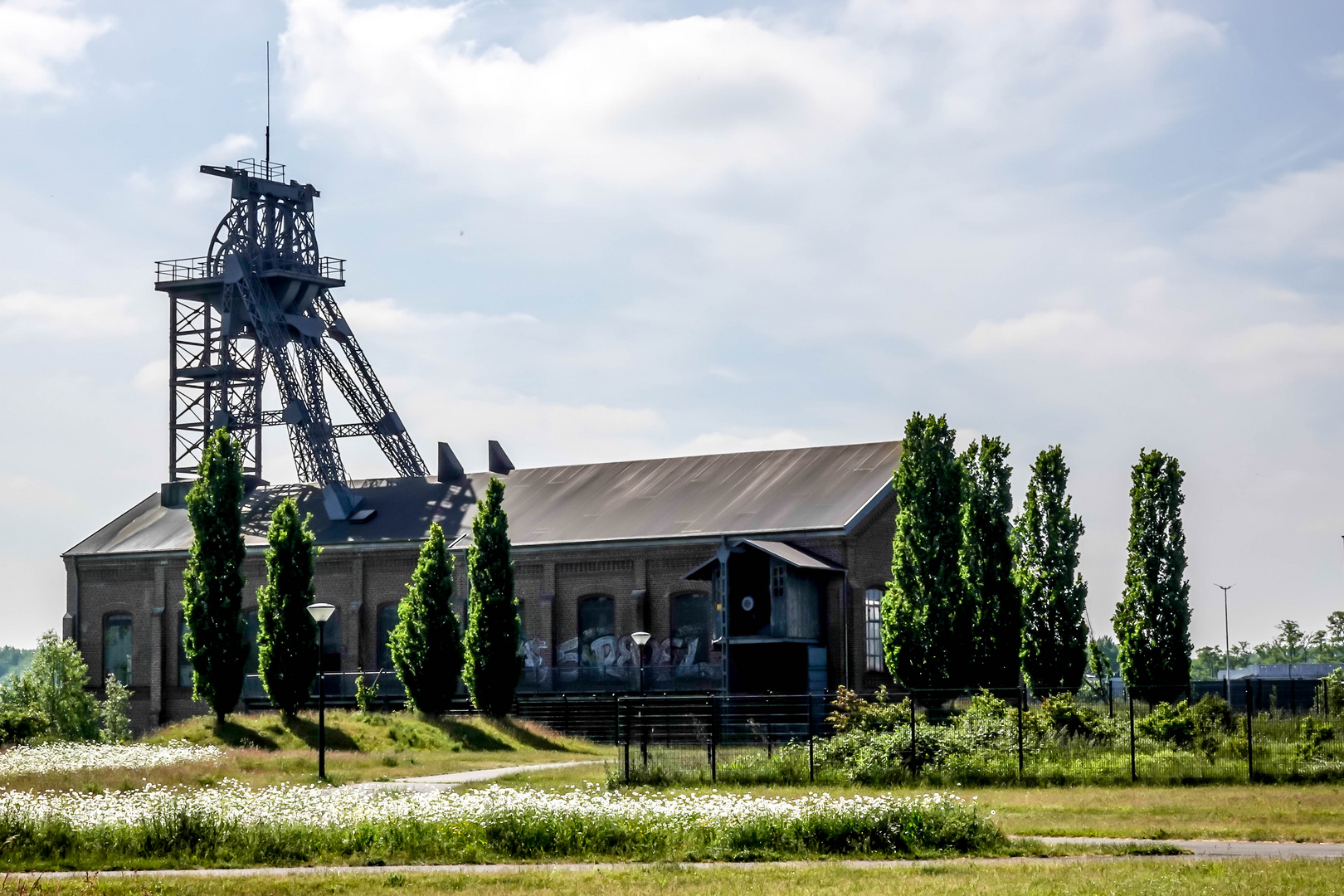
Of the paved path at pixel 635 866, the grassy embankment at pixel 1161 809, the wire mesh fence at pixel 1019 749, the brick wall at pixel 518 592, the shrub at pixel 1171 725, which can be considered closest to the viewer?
the paved path at pixel 635 866

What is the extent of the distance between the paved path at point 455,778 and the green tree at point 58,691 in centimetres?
1476

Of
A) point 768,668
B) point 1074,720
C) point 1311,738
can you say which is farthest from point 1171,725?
point 768,668

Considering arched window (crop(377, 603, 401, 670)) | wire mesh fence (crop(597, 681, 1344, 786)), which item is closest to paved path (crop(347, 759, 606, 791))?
wire mesh fence (crop(597, 681, 1344, 786))

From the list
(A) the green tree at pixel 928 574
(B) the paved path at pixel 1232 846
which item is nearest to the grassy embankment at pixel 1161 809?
(B) the paved path at pixel 1232 846

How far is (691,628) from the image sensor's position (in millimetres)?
46094

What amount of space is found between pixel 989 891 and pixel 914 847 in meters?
3.25

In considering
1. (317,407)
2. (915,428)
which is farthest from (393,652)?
(317,407)

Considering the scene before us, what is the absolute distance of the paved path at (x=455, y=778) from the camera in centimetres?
2630

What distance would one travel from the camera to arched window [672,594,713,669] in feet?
150

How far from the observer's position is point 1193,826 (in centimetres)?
1883

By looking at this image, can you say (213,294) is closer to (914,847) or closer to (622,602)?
(622,602)

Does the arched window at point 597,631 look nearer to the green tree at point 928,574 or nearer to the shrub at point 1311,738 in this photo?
the green tree at point 928,574

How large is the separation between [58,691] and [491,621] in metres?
11.8

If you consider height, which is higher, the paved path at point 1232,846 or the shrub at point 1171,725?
the shrub at point 1171,725
